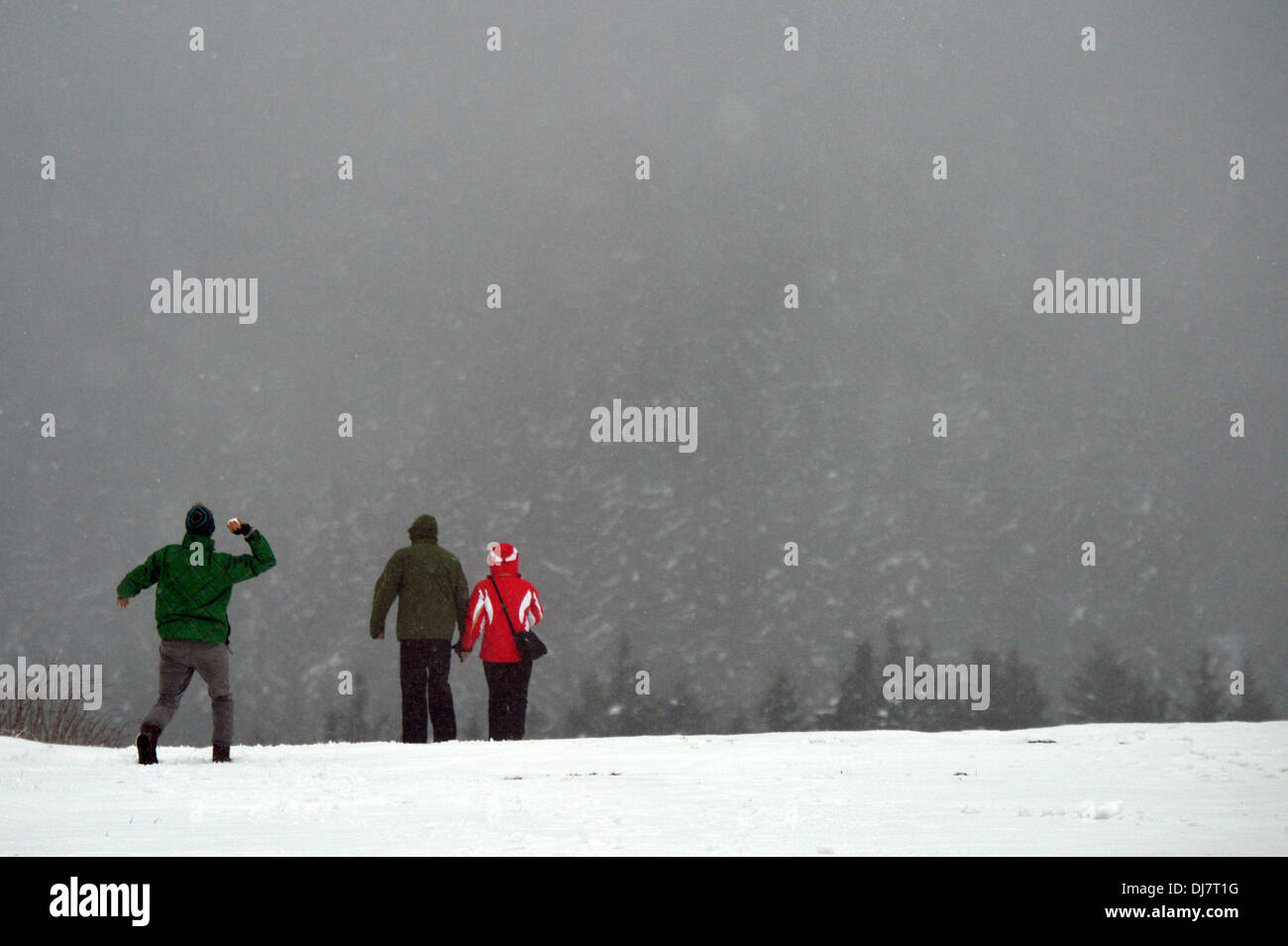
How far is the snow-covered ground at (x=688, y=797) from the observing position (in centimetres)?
535

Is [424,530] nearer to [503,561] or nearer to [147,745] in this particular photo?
[503,561]

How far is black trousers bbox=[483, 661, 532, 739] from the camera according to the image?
12.0m

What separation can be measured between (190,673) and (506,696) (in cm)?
300

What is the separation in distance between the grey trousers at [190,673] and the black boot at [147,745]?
0.72 ft

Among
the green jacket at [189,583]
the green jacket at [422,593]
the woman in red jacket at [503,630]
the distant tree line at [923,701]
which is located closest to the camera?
the green jacket at [189,583]

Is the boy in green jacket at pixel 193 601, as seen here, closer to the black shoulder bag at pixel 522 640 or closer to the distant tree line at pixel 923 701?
the black shoulder bag at pixel 522 640

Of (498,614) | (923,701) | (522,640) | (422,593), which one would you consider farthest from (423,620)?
(923,701)

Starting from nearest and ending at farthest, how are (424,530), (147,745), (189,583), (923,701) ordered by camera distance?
1. (147,745)
2. (189,583)
3. (424,530)
4. (923,701)

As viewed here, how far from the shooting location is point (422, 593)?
11555mm

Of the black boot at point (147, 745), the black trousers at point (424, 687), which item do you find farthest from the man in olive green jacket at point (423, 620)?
the black boot at point (147, 745)

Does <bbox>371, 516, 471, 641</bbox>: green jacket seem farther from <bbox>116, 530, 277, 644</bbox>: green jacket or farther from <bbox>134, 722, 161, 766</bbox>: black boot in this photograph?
<bbox>134, 722, 161, 766</bbox>: black boot

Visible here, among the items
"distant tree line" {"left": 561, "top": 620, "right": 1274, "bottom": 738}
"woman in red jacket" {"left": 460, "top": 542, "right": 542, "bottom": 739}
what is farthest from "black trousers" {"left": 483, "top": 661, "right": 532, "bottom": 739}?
"distant tree line" {"left": 561, "top": 620, "right": 1274, "bottom": 738}

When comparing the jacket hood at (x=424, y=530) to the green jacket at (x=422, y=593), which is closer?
the green jacket at (x=422, y=593)
